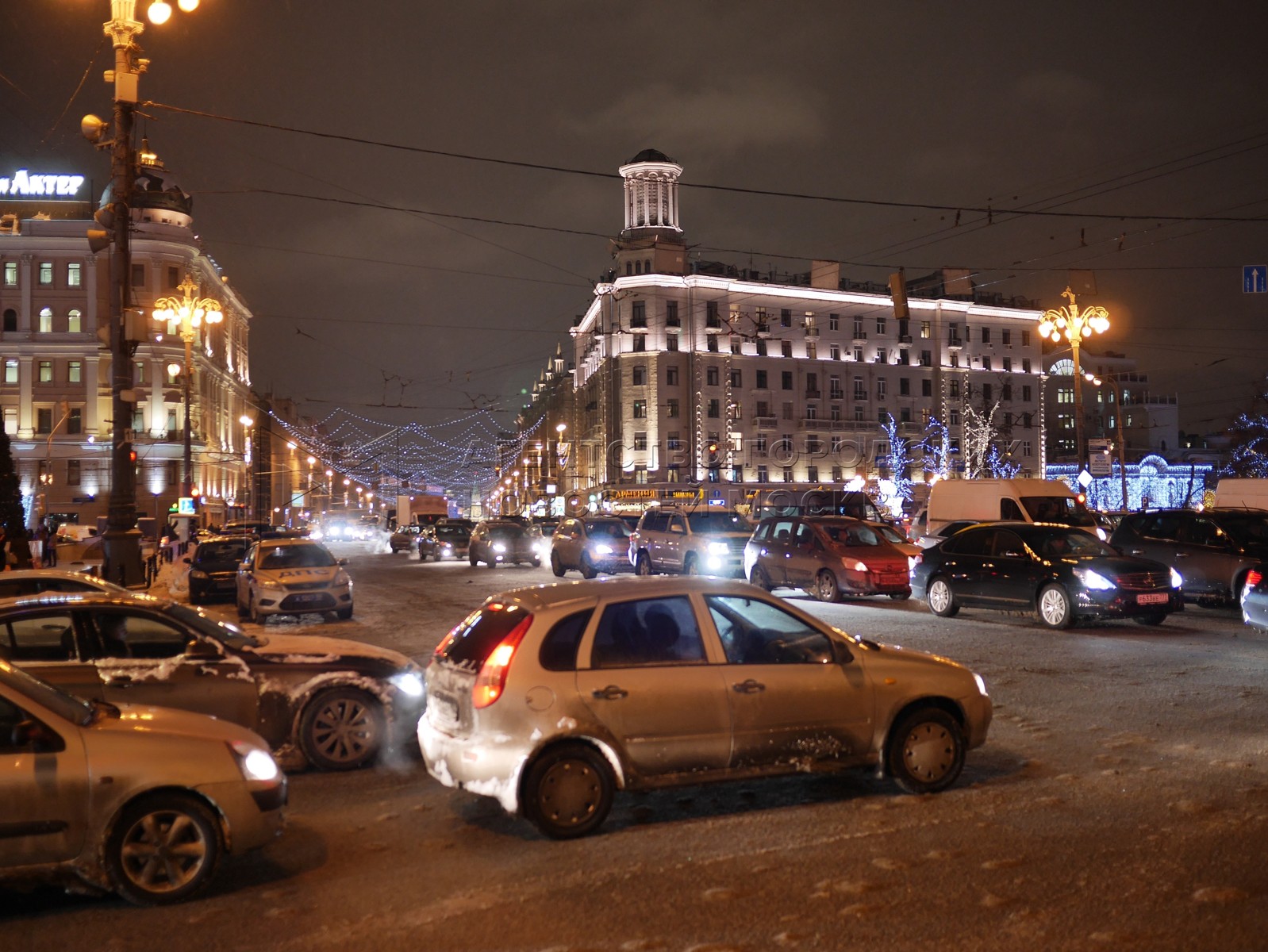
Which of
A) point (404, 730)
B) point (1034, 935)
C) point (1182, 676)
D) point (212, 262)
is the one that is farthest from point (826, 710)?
point (212, 262)

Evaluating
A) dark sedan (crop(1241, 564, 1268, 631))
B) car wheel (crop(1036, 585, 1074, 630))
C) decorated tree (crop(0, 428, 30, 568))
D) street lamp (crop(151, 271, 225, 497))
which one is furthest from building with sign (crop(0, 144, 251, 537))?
dark sedan (crop(1241, 564, 1268, 631))

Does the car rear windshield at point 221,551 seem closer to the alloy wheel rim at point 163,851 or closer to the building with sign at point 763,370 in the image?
the alloy wheel rim at point 163,851

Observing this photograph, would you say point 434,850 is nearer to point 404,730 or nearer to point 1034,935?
point 404,730

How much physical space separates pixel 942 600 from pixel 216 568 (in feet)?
51.7

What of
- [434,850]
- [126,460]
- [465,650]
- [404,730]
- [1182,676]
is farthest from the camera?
[126,460]

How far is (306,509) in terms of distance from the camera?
134m

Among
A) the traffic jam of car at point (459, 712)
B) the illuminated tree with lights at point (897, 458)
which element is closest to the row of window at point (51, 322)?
the illuminated tree with lights at point (897, 458)

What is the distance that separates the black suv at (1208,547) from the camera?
18.5 meters

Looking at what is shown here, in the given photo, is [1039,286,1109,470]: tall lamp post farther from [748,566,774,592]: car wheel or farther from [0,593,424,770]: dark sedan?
[0,593,424,770]: dark sedan

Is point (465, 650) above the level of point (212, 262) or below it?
below

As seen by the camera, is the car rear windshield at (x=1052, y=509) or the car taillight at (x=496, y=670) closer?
the car taillight at (x=496, y=670)

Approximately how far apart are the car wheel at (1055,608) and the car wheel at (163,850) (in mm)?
13740

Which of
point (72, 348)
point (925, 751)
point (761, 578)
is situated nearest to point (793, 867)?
point (925, 751)

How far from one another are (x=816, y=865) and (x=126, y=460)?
1794cm
